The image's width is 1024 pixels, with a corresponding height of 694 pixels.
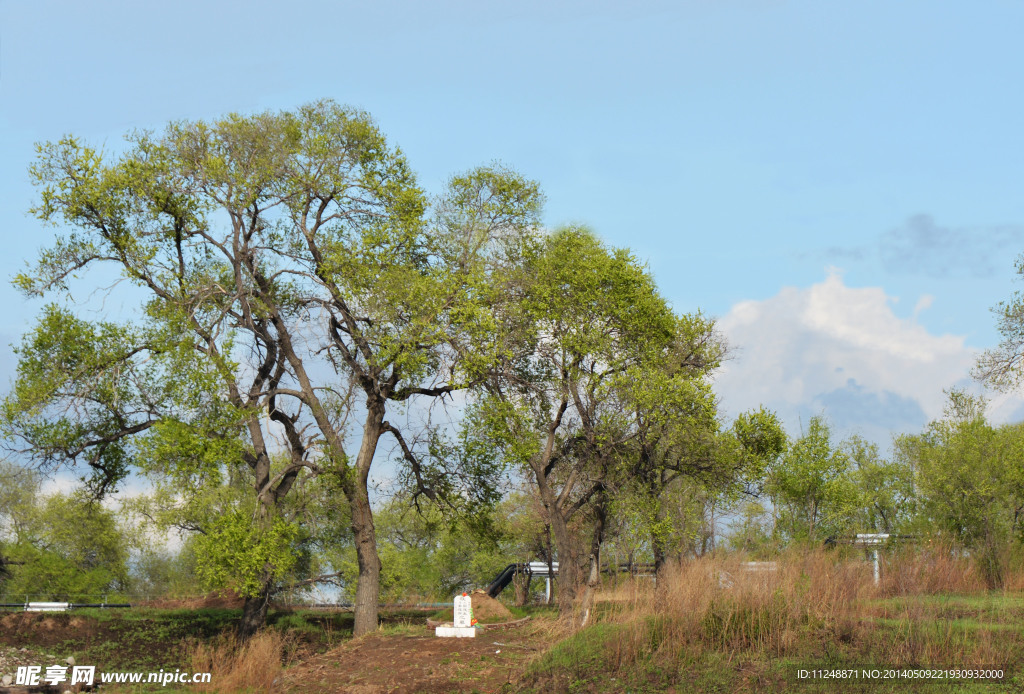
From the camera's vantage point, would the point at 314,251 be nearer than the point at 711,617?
No

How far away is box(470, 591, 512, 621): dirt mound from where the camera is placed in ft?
70.3

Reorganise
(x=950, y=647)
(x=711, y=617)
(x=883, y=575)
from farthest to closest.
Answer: (x=883, y=575)
(x=711, y=617)
(x=950, y=647)

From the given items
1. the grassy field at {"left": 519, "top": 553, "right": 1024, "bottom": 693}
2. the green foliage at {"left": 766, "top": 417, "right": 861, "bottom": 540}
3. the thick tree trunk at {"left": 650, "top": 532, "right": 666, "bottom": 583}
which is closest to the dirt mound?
the thick tree trunk at {"left": 650, "top": 532, "right": 666, "bottom": 583}

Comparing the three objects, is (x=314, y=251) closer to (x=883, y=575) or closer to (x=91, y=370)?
(x=91, y=370)

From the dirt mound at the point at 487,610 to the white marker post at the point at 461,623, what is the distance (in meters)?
2.80

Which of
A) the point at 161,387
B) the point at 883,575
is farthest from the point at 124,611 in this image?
the point at 883,575

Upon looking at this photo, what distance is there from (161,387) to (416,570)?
2610 centimetres

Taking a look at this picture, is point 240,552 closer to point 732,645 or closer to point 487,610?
point 487,610

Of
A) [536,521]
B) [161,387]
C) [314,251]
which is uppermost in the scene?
[314,251]

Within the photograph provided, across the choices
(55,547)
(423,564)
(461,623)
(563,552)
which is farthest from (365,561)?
(55,547)

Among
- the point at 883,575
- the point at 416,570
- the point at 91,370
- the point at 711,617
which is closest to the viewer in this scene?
the point at 711,617

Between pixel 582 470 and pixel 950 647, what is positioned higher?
pixel 582 470

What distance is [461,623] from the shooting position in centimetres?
1848

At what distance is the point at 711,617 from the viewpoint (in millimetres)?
13305
